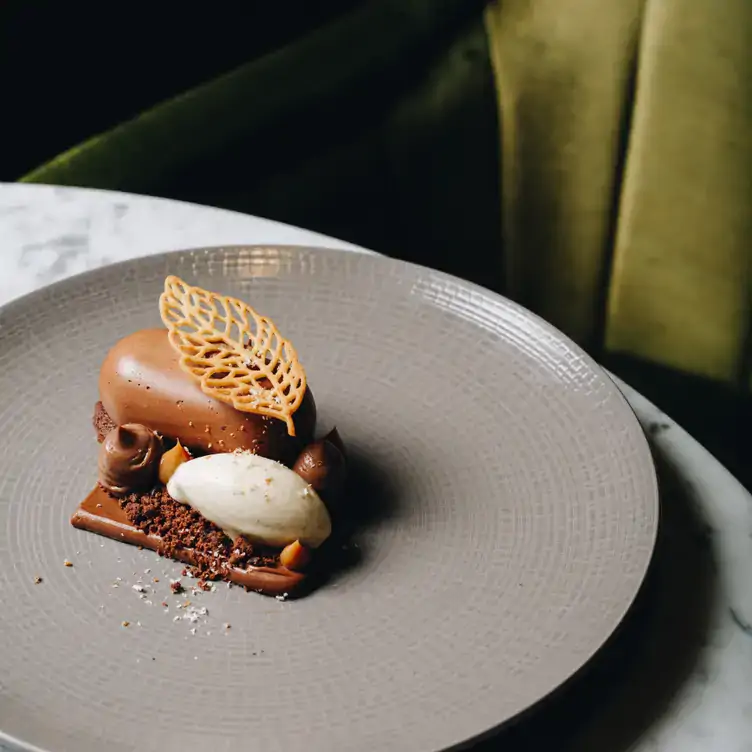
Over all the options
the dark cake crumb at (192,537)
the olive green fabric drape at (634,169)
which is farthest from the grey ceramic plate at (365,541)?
the olive green fabric drape at (634,169)

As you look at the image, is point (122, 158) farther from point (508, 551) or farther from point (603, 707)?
point (603, 707)

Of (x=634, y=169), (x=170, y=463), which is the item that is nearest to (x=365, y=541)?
(x=170, y=463)

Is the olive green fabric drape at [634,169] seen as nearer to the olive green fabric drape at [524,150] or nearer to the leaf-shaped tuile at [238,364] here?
the olive green fabric drape at [524,150]

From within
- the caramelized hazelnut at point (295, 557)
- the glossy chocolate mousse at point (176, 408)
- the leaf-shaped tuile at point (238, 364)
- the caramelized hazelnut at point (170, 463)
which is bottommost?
the caramelized hazelnut at point (295, 557)

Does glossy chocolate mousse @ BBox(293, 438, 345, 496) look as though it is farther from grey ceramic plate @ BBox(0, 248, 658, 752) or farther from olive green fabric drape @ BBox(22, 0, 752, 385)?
olive green fabric drape @ BBox(22, 0, 752, 385)

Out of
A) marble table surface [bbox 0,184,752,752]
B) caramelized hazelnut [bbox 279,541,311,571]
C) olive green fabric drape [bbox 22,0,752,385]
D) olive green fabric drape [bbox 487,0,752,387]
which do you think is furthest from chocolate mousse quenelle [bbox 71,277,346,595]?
olive green fabric drape [bbox 487,0,752,387]

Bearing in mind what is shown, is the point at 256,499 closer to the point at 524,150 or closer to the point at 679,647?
the point at 679,647
